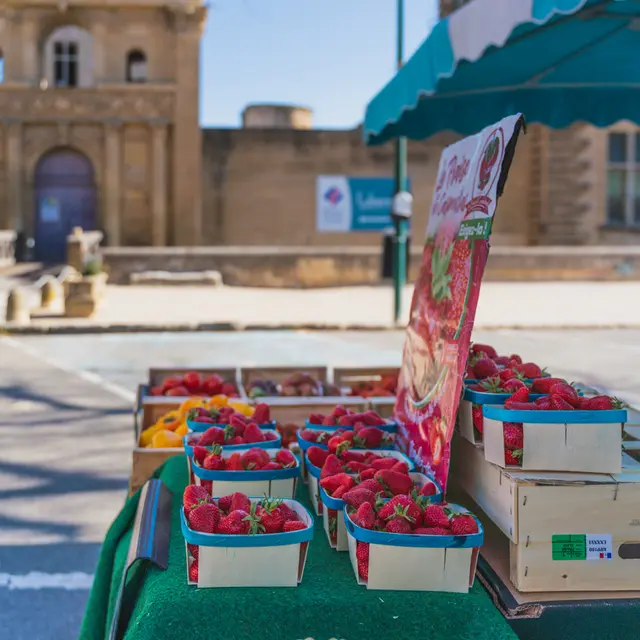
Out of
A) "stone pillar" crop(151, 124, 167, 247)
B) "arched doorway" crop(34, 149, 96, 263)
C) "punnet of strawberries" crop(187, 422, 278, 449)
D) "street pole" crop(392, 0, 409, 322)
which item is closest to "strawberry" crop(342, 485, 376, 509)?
"punnet of strawberries" crop(187, 422, 278, 449)

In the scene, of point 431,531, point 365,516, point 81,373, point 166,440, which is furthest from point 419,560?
point 81,373

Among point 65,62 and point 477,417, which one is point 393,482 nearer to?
point 477,417

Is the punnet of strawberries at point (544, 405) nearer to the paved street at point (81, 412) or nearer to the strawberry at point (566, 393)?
the strawberry at point (566, 393)

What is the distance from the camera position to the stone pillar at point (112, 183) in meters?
31.4

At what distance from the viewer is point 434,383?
3.48 m

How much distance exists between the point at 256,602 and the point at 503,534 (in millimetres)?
938

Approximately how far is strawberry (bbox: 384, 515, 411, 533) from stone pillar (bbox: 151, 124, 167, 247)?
29.6 metres

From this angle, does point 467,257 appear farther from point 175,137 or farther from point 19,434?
point 175,137

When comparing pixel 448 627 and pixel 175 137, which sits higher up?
pixel 175 137

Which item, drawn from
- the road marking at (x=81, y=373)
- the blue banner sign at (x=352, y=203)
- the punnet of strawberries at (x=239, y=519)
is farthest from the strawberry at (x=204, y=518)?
the blue banner sign at (x=352, y=203)

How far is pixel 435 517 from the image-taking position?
9.11ft

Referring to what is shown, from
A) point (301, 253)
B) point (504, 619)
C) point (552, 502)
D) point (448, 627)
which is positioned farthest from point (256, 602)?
point (301, 253)

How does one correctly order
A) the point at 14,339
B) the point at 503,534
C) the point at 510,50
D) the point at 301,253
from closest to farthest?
the point at 503,534 < the point at 510,50 < the point at 14,339 < the point at 301,253

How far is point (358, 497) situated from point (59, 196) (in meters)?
30.6
